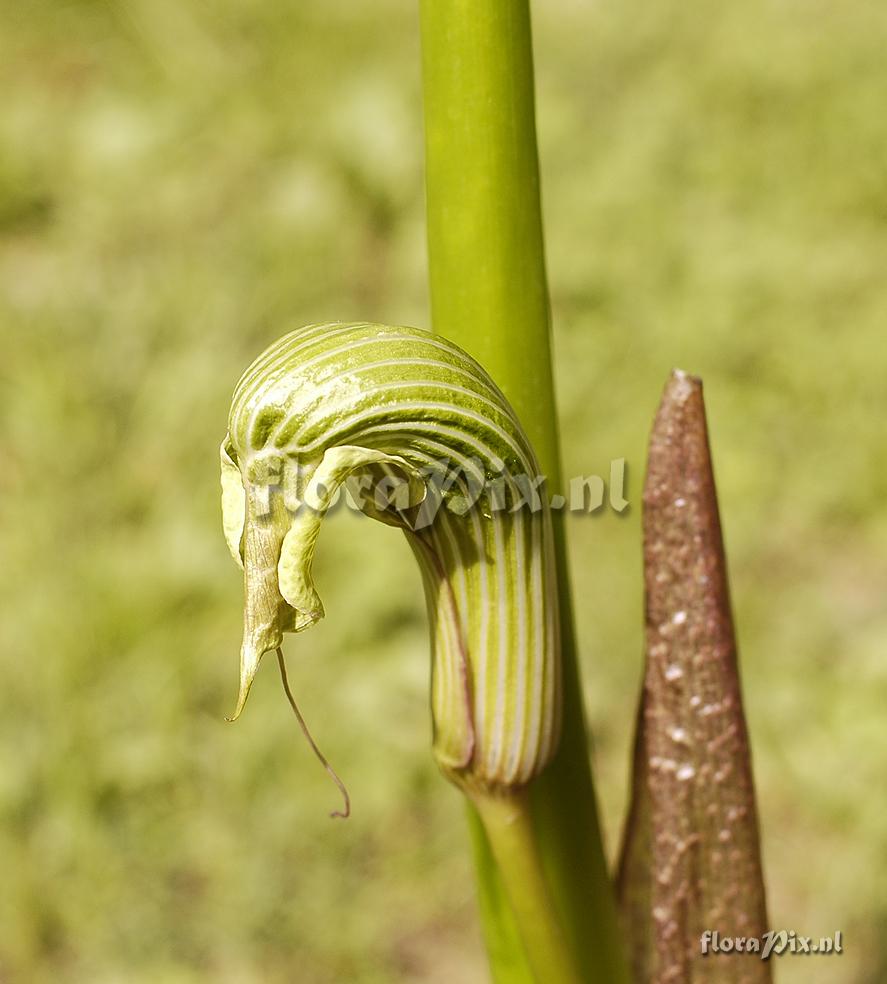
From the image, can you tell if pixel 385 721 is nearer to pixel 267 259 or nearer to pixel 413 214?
pixel 267 259

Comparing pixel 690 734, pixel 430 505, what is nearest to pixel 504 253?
pixel 430 505

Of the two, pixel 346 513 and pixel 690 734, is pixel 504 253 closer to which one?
pixel 690 734

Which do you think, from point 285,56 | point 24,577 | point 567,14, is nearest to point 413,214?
point 285,56

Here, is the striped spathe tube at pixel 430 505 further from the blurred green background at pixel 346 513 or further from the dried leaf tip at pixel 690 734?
the blurred green background at pixel 346 513

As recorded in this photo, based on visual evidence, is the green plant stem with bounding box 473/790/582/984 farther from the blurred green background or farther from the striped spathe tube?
the blurred green background

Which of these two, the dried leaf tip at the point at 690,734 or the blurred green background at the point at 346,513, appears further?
the blurred green background at the point at 346,513

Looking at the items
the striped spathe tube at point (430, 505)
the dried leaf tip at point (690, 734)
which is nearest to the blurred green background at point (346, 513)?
the dried leaf tip at point (690, 734)
